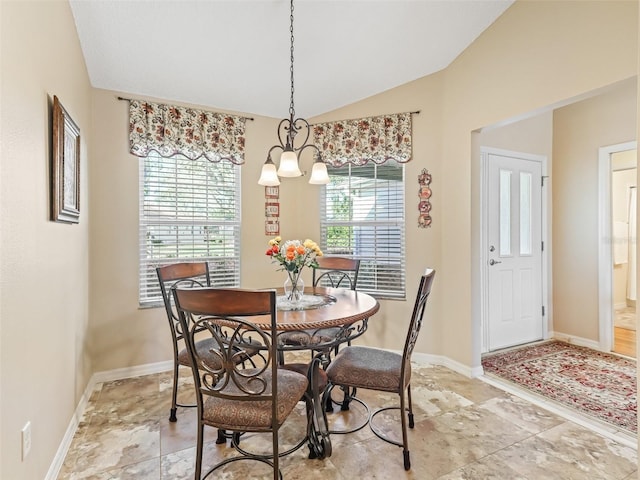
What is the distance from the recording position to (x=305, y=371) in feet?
7.70

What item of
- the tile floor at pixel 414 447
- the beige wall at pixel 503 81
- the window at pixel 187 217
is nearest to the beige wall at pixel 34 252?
the tile floor at pixel 414 447

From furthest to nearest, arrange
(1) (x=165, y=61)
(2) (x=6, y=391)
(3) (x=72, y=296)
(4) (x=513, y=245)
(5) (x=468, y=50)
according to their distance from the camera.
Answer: (4) (x=513, y=245)
(5) (x=468, y=50)
(1) (x=165, y=61)
(3) (x=72, y=296)
(2) (x=6, y=391)

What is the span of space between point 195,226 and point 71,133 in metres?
1.41

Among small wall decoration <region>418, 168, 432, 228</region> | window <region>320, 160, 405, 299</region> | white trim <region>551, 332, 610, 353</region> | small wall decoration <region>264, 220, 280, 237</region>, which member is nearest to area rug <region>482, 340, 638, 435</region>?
white trim <region>551, 332, 610, 353</region>

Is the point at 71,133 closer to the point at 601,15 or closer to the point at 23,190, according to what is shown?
the point at 23,190

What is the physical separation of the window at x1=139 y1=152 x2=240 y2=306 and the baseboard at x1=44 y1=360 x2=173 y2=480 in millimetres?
584

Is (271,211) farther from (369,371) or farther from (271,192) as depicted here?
(369,371)

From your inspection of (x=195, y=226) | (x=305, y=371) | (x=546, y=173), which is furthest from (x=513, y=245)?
(x=195, y=226)

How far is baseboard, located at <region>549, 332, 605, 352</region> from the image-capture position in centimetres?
Answer: 367


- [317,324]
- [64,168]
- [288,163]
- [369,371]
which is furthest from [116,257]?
[369,371]

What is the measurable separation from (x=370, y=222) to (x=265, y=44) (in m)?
1.88

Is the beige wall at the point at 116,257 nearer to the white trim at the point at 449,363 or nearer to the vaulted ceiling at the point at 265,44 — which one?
the vaulted ceiling at the point at 265,44

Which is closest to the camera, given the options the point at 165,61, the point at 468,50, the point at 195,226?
the point at 165,61

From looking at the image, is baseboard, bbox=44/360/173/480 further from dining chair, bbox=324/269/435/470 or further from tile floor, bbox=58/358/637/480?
dining chair, bbox=324/269/435/470
